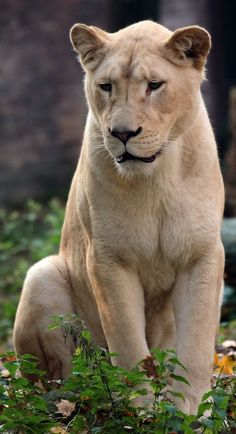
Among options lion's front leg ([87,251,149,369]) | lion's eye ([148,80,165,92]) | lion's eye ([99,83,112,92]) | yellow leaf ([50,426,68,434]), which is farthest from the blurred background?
yellow leaf ([50,426,68,434])

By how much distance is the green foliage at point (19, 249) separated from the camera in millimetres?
10547

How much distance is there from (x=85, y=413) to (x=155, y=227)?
3.13 feet

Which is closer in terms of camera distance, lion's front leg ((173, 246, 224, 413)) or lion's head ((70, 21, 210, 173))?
lion's head ((70, 21, 210, 173))

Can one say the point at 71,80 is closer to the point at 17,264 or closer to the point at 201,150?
the point at 17,264

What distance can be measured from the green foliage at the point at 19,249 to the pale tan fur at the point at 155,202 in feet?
13.7

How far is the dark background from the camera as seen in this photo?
46.1ft

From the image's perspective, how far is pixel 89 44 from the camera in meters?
5.70

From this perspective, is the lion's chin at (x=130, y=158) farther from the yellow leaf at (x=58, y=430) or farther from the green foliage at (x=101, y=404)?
the yellow leaf at (x=58, y=430)

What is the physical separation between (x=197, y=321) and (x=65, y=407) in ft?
2.35

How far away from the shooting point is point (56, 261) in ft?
21.8

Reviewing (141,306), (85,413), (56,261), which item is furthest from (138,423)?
(56,261)

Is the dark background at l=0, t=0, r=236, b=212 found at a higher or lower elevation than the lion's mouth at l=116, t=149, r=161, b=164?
lower

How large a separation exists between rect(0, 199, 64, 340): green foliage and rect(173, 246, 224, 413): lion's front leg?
13.9 feet

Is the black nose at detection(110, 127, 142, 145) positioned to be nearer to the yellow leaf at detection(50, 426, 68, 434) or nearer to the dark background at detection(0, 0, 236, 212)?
the yellow leaf at detection(50, 426, 68, 434)
